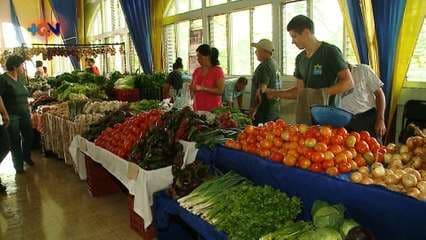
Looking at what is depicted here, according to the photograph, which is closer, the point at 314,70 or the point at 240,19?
the point at 314,70

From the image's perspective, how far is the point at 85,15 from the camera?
1309 cm

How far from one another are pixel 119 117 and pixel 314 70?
88.4 inches

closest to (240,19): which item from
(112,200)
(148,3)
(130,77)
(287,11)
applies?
(287,11)

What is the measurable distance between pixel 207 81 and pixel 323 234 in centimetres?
284

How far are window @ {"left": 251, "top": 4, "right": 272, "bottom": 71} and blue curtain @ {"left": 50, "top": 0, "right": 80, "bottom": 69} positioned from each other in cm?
860

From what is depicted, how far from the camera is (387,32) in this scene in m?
3.84

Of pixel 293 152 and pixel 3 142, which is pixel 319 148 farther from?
pixel 3 142

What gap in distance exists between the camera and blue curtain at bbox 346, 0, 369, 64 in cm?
406

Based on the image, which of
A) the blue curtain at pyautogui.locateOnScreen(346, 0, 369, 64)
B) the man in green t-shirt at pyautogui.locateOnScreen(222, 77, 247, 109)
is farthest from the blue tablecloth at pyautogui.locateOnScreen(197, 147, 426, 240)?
the man in green t-shirt at pyautogui.locateOnScreen(222, 77, 247, 109)

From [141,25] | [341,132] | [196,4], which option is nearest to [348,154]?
[341,132]

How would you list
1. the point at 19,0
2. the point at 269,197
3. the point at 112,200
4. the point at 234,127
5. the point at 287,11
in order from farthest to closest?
the point at 19,0
the point at 287,11
the point at 112,200
the point at 234,127
the point at 269,197

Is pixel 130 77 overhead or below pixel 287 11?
below

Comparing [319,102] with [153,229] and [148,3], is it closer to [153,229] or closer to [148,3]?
[153,229]

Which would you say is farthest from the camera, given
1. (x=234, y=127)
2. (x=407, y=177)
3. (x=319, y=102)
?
(x=234, y=127)
